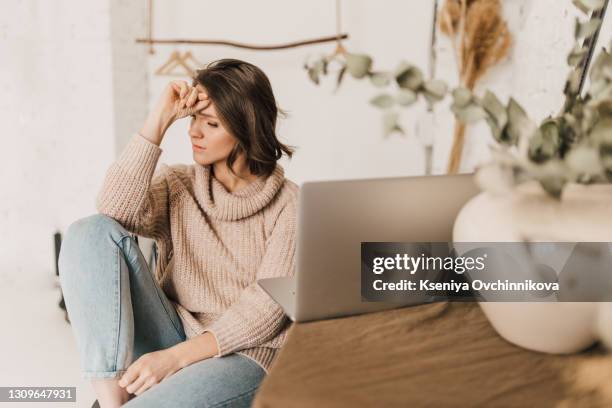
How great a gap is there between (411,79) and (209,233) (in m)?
0.82

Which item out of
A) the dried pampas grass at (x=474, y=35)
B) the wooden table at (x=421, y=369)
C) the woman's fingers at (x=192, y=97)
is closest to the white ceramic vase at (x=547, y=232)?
the wooden table at (x=421, y=369)

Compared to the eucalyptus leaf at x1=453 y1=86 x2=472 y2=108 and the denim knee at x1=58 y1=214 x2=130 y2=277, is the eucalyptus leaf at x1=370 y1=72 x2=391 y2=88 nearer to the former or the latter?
the eucalyptus leaf at x1=453 y1=86 x2=472 y2=108

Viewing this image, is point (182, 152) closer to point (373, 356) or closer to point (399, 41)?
point (399, 41)

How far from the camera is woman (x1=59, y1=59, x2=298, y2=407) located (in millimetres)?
1074

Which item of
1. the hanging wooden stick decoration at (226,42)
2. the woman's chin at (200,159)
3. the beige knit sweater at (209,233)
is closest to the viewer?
the beige knit sweater at (209,233)

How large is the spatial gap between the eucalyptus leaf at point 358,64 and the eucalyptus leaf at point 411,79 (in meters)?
0.03

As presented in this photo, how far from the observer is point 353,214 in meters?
0.69

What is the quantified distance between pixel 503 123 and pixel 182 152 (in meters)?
2.31

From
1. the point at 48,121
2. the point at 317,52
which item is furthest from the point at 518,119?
the point at 48,121

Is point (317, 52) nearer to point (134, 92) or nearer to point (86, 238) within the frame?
point (134, 92)

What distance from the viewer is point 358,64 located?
537 millimetres

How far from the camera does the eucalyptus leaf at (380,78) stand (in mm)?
536

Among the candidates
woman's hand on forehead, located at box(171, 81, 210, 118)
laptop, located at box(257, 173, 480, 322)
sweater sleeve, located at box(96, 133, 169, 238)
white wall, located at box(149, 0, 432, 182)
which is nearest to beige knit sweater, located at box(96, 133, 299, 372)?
sweater sleeve, located at box(96, 133, 169, 238)

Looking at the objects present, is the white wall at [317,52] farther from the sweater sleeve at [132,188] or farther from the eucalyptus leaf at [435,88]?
the eucalyptus leaf at [435,88]
